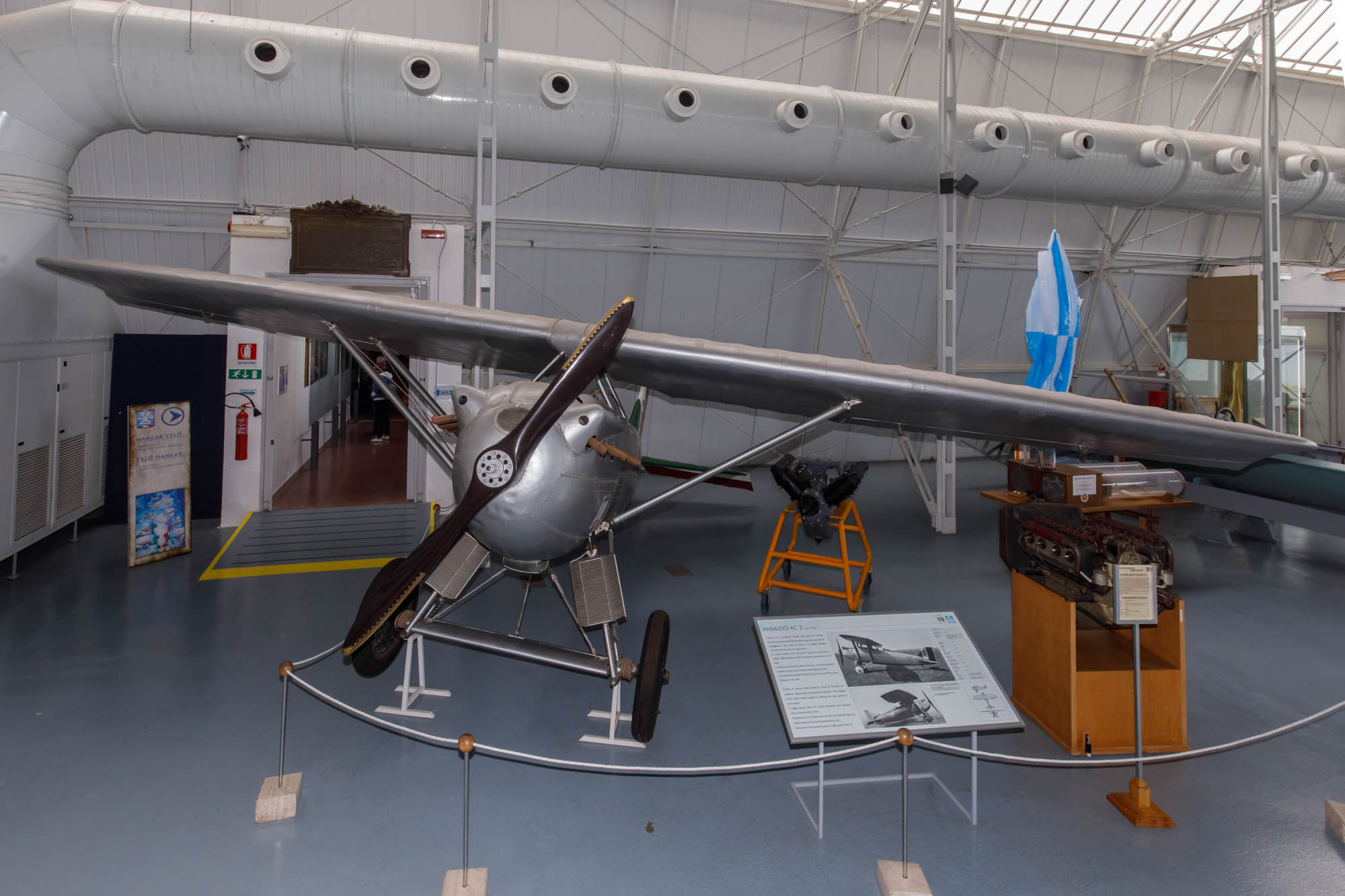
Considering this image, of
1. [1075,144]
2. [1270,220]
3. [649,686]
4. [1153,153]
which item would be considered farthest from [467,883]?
[1270,220]

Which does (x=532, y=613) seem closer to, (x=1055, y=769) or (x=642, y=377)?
(x=642, y=377)

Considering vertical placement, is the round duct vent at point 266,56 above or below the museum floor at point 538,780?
above

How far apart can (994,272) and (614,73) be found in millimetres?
8851

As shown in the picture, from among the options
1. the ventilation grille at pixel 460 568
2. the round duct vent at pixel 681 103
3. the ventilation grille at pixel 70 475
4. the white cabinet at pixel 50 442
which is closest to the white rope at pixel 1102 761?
the ventilation grille at pixel 460 568

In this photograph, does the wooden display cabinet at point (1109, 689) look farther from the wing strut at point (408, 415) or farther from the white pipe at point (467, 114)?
the white pipe at point (467, 114)

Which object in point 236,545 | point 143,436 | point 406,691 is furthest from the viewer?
point 236,545

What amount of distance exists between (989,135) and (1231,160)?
374 centimetres

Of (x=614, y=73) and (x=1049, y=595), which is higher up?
(x=614, y=73)

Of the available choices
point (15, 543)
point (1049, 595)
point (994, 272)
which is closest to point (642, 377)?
point (1049, 595)

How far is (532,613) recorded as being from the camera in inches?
245

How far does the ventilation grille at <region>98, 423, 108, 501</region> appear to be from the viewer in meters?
8.02

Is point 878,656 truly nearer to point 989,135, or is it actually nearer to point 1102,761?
point 1102,761

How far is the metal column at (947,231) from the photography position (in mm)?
7945

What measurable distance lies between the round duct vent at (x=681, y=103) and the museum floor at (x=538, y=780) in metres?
5.09
